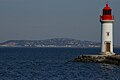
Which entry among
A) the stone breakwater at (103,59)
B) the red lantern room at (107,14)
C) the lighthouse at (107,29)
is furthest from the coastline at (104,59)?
the red lantern room at (107,14)

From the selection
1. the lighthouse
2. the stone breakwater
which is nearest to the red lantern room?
the lighthouse

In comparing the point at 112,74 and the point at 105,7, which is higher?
the point at 105,7

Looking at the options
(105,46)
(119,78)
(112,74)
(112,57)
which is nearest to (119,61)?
(112,57)

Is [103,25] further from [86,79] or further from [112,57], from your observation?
[86,79]

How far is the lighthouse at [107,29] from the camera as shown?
165ft

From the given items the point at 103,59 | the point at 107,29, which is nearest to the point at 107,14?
the point at 107,29

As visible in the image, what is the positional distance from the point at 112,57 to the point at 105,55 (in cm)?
259

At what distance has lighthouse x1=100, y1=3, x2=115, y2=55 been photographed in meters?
50.4

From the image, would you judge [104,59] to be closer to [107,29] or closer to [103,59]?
[103,59]

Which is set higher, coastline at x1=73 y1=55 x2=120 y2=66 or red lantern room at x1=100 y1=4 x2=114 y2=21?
red lantern room at x1=100 y1=4 x2=114 y2=21

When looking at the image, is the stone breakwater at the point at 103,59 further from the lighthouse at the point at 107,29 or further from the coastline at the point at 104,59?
the lighthouse at the point at 107,29

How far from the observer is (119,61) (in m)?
46.6

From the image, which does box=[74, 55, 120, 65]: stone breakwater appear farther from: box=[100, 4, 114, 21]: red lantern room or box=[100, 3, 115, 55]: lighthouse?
box=[100, 4, 114, 21]: red lantern room

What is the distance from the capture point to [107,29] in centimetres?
5041
